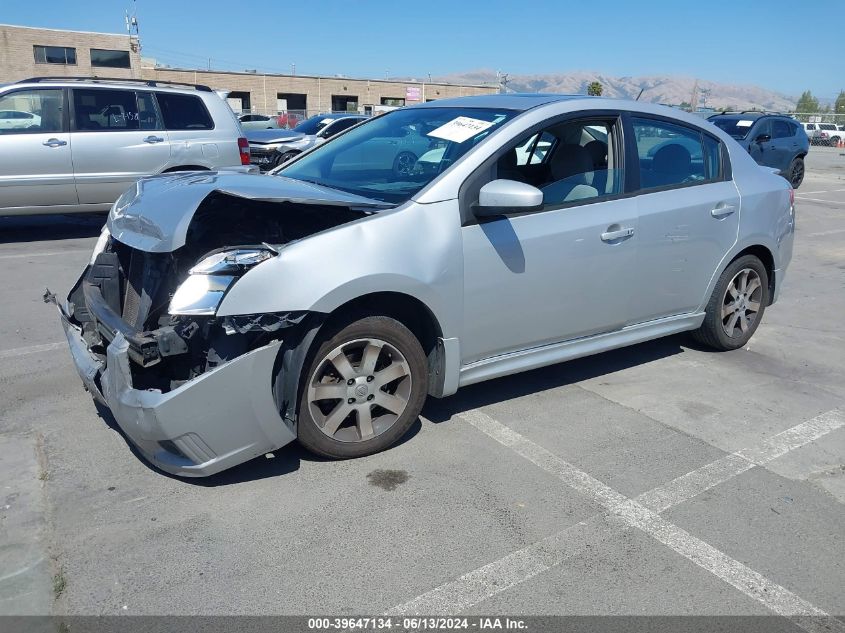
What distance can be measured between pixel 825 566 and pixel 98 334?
3.50 metres

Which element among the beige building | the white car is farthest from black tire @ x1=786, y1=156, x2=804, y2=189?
the beige building

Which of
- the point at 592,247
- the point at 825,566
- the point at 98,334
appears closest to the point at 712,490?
the point at 825,566

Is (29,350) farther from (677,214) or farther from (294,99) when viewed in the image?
(294,99)

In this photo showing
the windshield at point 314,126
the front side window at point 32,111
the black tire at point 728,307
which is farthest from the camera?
the windshield at point 314,126

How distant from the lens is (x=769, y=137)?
54.3ft

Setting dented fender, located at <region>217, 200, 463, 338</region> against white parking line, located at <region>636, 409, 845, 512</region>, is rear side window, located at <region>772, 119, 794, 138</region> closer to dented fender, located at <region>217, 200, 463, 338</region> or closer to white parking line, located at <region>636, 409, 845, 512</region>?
white parking line, located at <region>636, 409, 845, 512</region>

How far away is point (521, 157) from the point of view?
→ 4648 mm

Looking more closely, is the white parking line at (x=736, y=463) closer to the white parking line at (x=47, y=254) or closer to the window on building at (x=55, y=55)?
the white parking line at (x=47, y=254)

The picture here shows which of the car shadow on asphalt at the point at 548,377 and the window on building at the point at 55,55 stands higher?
the window on building at the point at 55,55

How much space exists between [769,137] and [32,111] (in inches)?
587

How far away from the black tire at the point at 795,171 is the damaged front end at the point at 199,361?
16647 mm

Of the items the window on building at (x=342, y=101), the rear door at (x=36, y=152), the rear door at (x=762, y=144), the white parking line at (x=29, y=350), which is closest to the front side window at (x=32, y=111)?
the rear door at (x=36, y=152)

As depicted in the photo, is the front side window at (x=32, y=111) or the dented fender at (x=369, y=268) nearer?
the dented fender at (x=369, y=268)

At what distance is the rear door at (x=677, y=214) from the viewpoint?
15.1ft
